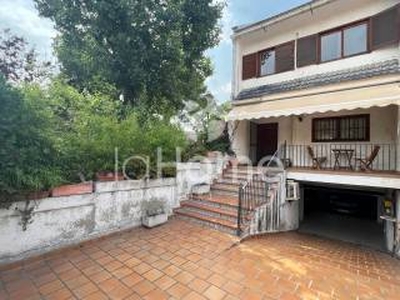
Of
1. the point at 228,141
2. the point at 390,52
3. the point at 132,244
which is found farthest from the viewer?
the point at 228,141

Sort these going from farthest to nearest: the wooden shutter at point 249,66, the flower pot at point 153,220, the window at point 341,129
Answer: the wooden shutter at point 249,66, the window at point 341,129, the flower pot at point 153,220

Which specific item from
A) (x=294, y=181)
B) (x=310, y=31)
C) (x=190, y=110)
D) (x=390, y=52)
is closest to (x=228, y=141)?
(x=190, y=110)

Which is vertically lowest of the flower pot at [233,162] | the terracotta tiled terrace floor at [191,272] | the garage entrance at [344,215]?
the garage entrance at [344,215]

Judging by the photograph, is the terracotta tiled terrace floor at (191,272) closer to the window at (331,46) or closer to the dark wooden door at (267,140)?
the dark wooden door at (267,140)

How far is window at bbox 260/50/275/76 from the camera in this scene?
15828mm

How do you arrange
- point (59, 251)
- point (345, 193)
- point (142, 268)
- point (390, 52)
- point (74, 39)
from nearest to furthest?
point (142, 268) → point (59, 251) → point (390, 52) → point (74, 39) → point (345, 193)

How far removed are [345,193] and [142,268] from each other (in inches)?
677

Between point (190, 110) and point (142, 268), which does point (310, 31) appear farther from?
point (142, 268)

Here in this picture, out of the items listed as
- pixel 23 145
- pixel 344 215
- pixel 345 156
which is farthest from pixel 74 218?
pixel 344 215

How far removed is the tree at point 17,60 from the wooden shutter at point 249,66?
12.5m

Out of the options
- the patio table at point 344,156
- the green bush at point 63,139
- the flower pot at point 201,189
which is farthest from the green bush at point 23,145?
the patio table at point 344,156

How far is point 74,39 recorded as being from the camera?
13922 mm

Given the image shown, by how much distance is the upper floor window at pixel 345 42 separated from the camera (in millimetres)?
12492

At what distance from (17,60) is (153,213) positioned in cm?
708
